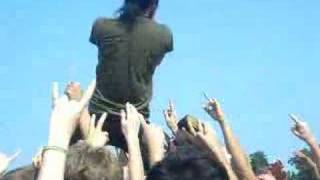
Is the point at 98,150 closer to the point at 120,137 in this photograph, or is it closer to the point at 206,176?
the point at 206,176

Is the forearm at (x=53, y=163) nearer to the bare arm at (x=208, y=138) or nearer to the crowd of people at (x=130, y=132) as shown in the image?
the crowd of people at (x=130, y=132)

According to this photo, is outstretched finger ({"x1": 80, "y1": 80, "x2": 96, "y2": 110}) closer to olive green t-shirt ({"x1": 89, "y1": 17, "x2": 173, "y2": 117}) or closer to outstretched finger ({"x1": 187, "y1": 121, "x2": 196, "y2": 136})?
outstretched finger ({"x1": 187, "y1": 121, "x2": 196, "y2": 136})

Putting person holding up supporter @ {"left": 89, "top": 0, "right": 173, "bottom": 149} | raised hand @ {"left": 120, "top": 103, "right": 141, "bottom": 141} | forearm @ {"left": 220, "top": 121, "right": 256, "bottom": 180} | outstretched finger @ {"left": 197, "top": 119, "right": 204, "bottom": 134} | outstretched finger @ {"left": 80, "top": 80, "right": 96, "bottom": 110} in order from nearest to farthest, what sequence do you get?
outstretched finger @ {"left": 80, "top": 80, "right": 96, "bottom": 110} → raised hand @ {"left": 120, "top": 103, "right": 141, "bottom": 141} → forearm @ {"left": 220, "top": 121, "right": 256, "bottom": 180} → outstretched finger @ {"left": 197, "top": 119, "right": 204, "bottom": 134} → person holding up supporter @ {"left": 89, "top": 0, "right": 173, "bottom": 149}

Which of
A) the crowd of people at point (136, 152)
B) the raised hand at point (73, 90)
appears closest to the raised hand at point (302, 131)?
the crowd of people at point (136, 152)

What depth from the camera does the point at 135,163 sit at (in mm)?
3939

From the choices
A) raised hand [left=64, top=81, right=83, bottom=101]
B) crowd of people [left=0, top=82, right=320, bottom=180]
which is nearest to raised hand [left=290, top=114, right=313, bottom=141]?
crowd of people [left=0, top=82, right=320, bottom=180]

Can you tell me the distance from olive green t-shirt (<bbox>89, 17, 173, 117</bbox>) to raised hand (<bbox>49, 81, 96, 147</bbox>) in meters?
2.22

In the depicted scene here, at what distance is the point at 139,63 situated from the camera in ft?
19.1

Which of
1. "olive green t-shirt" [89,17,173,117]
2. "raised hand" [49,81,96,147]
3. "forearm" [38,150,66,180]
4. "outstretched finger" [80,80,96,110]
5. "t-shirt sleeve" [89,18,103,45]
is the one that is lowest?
"forearm" [38,150,66,180]

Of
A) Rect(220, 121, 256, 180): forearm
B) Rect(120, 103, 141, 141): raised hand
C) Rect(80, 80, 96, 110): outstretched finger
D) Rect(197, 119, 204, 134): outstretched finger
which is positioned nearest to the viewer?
Rect(80, 80, 96, 110): outstretched finger

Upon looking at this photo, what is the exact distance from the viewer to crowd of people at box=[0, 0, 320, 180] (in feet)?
10.5

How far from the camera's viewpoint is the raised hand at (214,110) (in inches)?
228

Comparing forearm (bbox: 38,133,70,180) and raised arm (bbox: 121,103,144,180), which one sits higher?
raised arm (bbox: 121,103,144,180)

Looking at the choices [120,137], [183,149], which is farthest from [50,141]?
[120,137]
